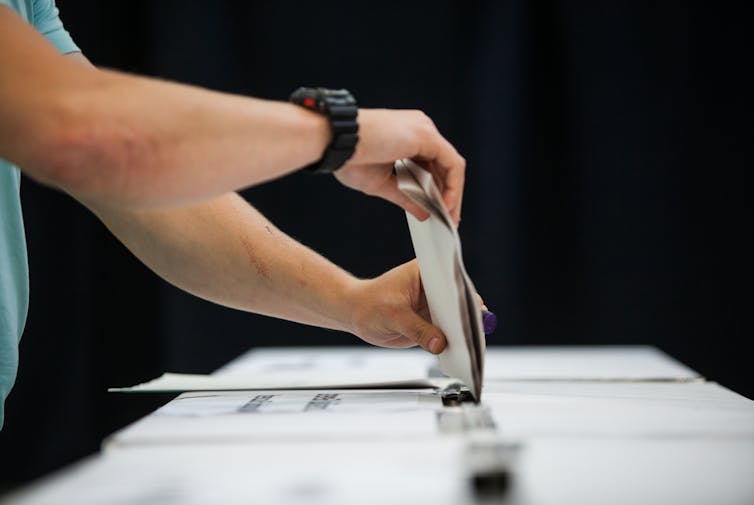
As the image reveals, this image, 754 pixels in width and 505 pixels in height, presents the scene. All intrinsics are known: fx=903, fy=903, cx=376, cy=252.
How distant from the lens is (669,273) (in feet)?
8.52

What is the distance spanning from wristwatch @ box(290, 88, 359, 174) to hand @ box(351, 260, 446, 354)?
26cm

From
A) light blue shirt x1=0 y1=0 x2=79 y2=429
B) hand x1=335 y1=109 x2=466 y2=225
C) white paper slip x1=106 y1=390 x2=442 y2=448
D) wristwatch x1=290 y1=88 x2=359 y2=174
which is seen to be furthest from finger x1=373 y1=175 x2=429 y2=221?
light blue shirt x1=0 y1=0 x2=79 y2=429

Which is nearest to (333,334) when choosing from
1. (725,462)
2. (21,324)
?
(21,324)

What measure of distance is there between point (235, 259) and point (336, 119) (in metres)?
0.38

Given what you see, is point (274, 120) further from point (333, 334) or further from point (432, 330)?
point (333, 334)

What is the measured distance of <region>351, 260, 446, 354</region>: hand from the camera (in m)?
1.21

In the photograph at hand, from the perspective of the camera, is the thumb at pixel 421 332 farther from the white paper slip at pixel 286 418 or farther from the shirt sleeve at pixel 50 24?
the shirt sleeve at pixel 50 24

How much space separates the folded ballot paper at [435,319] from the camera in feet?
3.36

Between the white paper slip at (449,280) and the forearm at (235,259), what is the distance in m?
0.20

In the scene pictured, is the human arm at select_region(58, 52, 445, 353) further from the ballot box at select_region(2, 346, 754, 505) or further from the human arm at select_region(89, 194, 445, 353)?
the ballot box at select_region(2, 346, 754, 505)

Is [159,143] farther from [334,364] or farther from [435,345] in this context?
[334,364]

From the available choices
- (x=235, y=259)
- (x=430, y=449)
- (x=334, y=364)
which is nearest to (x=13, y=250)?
(x=235, y=259)

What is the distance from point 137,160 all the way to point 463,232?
1834 millimetres

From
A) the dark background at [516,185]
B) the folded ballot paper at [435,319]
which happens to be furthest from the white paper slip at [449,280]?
the dark background at [516,185]
